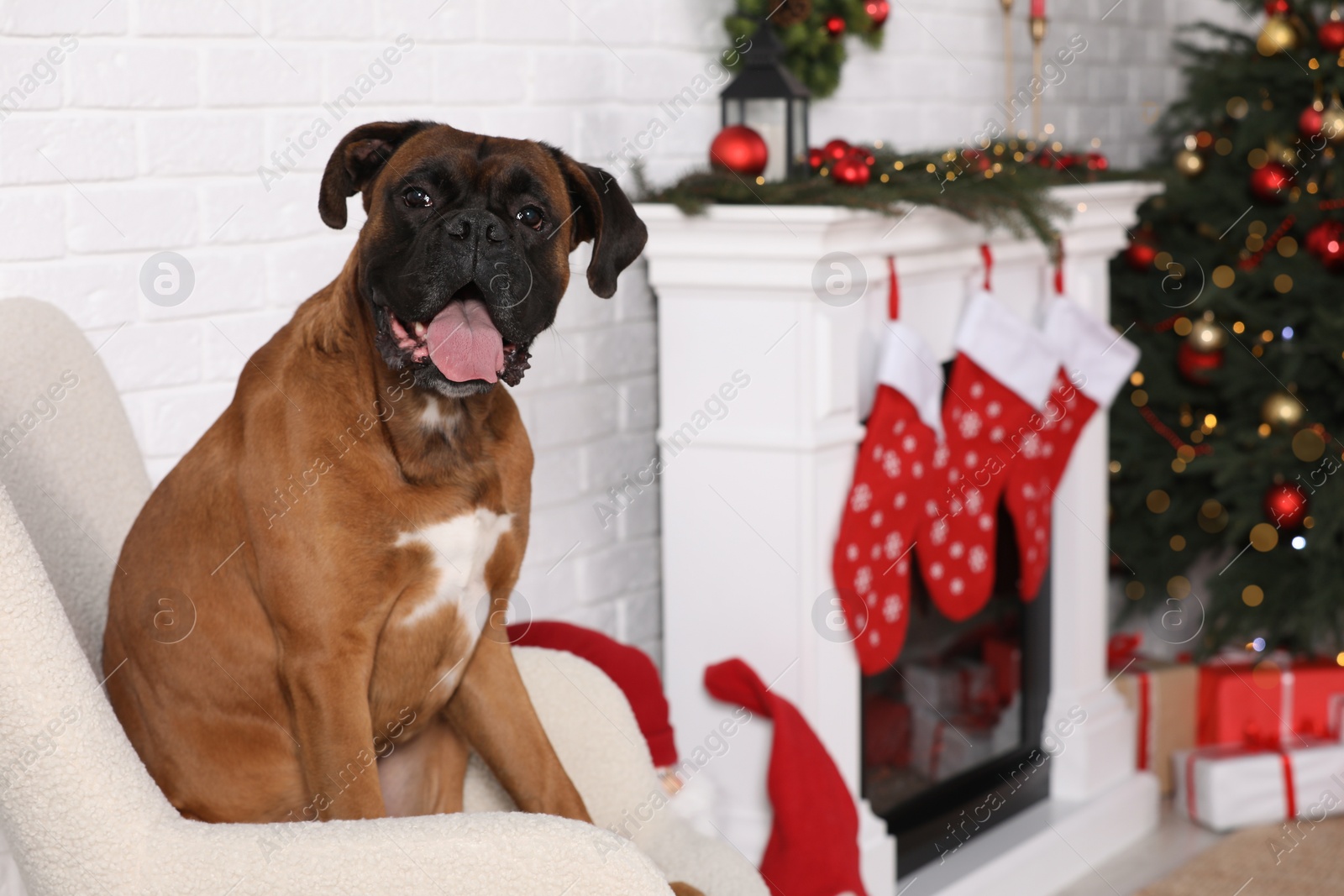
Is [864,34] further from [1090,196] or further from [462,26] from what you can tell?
[462,26]

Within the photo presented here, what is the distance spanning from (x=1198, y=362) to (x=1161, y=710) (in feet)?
2.67

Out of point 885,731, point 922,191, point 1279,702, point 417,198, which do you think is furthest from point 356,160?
point 1279,702

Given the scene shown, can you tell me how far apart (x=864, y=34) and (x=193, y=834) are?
Result: 206 cm

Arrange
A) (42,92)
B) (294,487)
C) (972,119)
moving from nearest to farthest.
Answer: (294,487)
(42,92)
(972,119)

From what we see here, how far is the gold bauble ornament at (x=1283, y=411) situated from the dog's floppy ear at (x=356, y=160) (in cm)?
228

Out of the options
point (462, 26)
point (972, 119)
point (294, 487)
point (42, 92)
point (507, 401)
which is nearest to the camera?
point (294, 487)

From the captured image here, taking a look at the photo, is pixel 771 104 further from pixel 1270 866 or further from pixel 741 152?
pixel 1270 866

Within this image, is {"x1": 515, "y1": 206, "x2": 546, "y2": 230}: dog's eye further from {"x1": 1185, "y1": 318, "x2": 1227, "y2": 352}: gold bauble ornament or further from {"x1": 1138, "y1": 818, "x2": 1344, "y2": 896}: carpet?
{"x1": 1185, "y1": 318, "x2": 1227, "y2": 352}: gold bauble ornament

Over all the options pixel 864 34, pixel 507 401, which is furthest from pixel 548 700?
pixel 864 34

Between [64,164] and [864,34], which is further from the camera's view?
[864,34]

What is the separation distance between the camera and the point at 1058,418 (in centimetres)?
285

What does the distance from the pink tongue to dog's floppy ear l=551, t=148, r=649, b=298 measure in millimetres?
169

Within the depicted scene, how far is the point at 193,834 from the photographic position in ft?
3.83

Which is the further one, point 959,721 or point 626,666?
point 959,721
